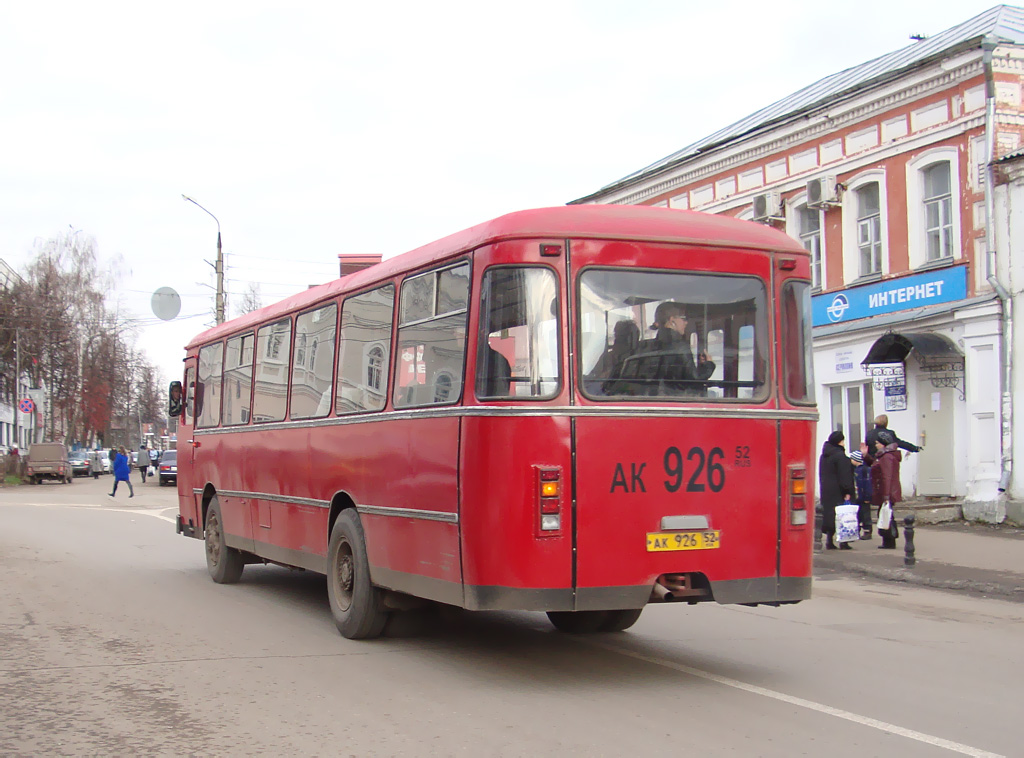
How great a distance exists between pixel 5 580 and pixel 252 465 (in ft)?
12.0

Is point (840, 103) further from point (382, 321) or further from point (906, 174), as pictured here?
point (382, 321)

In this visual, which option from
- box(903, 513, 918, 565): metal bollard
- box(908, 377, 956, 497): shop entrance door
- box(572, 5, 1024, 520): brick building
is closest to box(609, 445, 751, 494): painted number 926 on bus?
box(903, 513, 918, 565): metal bollard

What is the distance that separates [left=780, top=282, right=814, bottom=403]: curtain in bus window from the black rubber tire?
2.48m

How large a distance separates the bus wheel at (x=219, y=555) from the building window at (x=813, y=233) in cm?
1583

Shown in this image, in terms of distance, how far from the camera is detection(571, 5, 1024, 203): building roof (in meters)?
21.7

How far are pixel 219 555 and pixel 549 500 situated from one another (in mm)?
7209

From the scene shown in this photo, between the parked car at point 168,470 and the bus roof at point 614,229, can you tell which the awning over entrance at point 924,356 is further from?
the parked car at point 168,470

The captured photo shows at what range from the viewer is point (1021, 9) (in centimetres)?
2395

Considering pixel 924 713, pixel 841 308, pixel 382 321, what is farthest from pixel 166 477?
pixel 924 713

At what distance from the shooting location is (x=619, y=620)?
9.20 metres

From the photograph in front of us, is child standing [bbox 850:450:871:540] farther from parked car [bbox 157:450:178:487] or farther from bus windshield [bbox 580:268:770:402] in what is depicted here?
parked car [bbox 157:450:178:487]

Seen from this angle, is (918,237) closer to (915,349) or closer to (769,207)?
(915,349)

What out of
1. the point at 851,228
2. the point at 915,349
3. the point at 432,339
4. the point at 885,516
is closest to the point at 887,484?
the point at 885,516

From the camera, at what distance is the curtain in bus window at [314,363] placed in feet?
31.9
